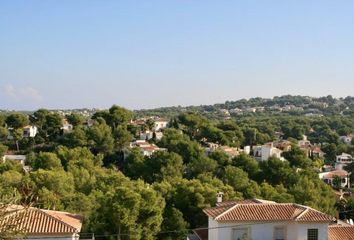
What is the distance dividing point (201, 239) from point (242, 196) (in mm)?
11198

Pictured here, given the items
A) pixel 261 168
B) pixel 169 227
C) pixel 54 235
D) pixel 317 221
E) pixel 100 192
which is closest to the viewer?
pixel 54 235

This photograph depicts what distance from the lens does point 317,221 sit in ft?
58.0

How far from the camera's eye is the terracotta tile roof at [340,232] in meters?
18.6

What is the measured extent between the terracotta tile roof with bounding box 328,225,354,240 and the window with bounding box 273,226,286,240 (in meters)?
1.85

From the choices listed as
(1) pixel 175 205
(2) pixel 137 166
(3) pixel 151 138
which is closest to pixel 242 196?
(1) pixel 175 205

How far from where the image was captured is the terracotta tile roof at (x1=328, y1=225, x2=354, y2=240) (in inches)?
731

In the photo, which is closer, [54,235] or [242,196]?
[54,235]

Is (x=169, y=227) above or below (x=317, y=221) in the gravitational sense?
below

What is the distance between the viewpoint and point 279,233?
17.8 meters

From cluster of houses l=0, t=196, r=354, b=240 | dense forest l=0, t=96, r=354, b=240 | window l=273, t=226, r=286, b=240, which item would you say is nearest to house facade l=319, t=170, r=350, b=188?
dense forest l=0, t=96, r=354, b=240

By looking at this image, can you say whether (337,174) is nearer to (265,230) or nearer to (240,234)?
(265,230)

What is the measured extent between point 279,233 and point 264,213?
858 mm

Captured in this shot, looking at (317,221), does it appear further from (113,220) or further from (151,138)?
(151,138)

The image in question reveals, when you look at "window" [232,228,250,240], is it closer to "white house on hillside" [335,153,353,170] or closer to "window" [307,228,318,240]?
"window" [307,228,318,240]
